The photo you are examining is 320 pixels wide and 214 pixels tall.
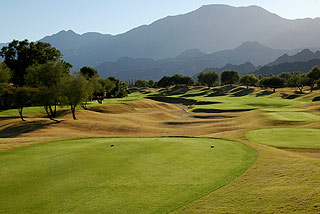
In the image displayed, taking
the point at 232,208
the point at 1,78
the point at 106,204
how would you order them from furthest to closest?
the point at 1,78 < the point at 106,204 < the point at 232,208

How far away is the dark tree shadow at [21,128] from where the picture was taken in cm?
3191

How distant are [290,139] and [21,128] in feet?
116

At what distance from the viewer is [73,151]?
16.6 meters

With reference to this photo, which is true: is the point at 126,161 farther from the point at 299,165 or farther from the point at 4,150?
the point at 4,150

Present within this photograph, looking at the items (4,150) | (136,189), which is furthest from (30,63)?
(136,189)

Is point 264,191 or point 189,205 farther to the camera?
point 264,191

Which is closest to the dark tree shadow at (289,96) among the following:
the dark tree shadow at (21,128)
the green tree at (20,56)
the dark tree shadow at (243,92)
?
the dark tree shadow at (243,92)

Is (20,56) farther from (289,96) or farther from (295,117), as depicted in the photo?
(289,96)

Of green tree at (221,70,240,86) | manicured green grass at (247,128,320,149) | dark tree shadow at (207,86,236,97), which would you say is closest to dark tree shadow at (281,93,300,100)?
dark tree shadow at (207,86,236,97)

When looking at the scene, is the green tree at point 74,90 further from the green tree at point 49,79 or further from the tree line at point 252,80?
the tree line at point 252,80

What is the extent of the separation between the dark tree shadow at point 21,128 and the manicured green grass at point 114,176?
56.7ft

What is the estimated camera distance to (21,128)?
114ft

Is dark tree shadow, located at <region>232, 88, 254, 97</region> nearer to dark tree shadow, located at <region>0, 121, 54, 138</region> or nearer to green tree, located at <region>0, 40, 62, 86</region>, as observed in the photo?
green tree, located at <region>0, 40, 62, 86</region>

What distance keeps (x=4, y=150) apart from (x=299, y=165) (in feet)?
64.5
